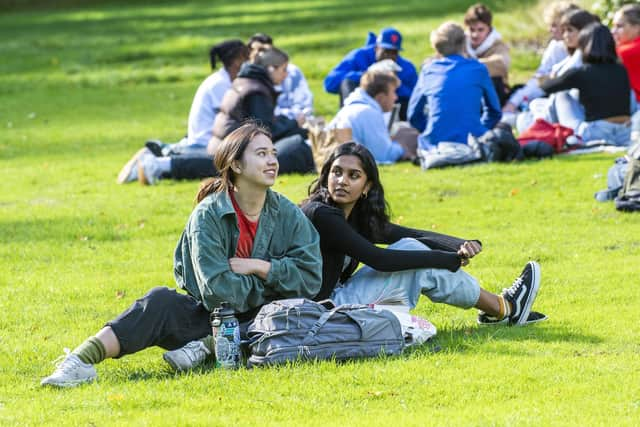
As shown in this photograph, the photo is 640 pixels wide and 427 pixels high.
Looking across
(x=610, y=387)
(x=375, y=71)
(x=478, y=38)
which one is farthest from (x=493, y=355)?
(x=478, y=38)

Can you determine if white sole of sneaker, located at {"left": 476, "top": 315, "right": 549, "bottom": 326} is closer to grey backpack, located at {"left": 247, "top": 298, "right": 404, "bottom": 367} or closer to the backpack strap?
grey backpack, located at {"left": 247, "top": 298, "right": 404, "bottom": 367}

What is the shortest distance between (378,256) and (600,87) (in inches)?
289

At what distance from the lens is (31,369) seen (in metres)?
6.63

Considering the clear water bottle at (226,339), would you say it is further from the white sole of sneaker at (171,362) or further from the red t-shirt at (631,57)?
the red t-shirt at (631,57)

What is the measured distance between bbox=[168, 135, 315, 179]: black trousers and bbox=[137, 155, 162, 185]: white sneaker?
16 centimetres

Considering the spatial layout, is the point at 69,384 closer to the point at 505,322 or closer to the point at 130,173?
the point at 505,322

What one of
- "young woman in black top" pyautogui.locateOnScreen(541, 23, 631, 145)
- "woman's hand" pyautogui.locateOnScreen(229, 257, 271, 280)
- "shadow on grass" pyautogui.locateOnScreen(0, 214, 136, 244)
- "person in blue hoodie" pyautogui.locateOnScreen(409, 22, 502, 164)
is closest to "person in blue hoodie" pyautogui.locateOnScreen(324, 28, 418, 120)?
"person in blue hoodie" pyautogui.locateOnScreen(409, 22, 502, 164)

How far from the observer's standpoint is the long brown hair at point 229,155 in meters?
6.66

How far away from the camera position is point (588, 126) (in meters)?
13.8

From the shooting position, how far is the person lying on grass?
6.95 metres

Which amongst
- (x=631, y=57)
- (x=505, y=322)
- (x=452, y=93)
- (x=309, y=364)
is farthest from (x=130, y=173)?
(x=309, y=364)

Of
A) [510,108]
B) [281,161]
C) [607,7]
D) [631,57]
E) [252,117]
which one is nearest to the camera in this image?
[252,117]

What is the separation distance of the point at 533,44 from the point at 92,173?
1090 centimetres

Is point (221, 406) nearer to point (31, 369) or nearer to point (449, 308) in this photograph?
point (31, 369)
